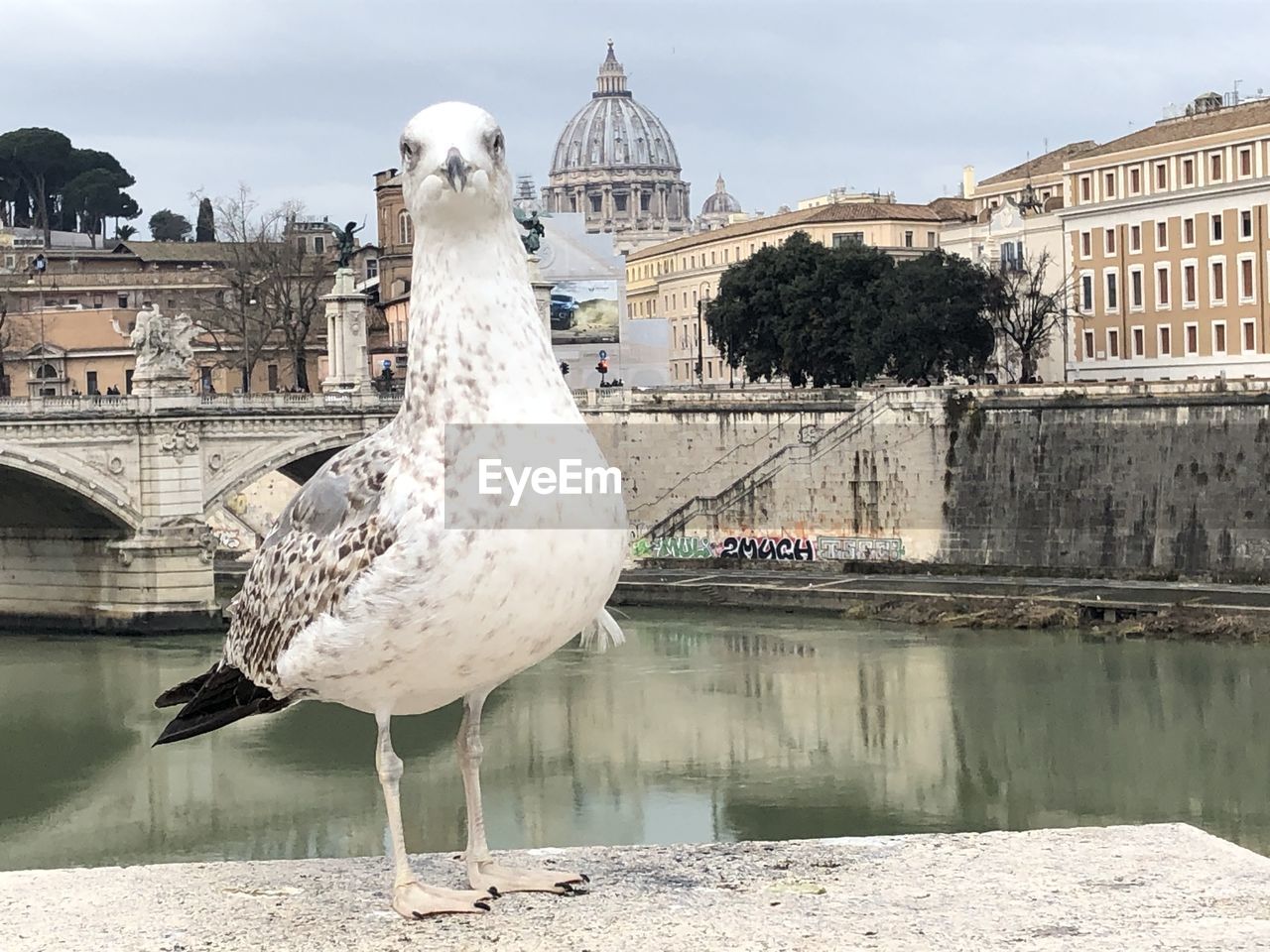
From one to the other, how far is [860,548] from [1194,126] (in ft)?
44.1

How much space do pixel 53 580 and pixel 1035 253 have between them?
2378cm

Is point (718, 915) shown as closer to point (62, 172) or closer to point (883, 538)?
point (883, 538)

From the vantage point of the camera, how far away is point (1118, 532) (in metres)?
33.2

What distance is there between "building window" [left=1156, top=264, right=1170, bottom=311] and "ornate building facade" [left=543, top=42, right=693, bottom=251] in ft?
240

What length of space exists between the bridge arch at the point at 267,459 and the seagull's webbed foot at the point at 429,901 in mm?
30323

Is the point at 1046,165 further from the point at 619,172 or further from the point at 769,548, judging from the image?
the point at 619,172

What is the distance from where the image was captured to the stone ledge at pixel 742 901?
4984mm

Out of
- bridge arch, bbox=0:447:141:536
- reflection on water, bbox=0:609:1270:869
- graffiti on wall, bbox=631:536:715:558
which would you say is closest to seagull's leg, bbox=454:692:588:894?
reflection on water, bbox=0:609:1270:869

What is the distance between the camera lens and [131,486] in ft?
113

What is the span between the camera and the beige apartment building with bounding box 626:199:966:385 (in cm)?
6016

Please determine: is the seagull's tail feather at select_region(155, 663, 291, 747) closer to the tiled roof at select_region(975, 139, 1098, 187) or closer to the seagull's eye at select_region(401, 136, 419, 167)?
the seagull's eye at select_region(401, 136, 419, 167)

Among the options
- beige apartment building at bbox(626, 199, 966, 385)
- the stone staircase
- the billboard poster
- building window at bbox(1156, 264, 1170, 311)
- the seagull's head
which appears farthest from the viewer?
beige apartment building at bbox(626, 199, 966, 385)

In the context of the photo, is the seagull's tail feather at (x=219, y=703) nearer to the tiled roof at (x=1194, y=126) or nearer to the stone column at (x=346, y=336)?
the stone column at (x=346, y=336)

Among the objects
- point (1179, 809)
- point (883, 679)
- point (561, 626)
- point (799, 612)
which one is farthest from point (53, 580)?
point (561, 626)
